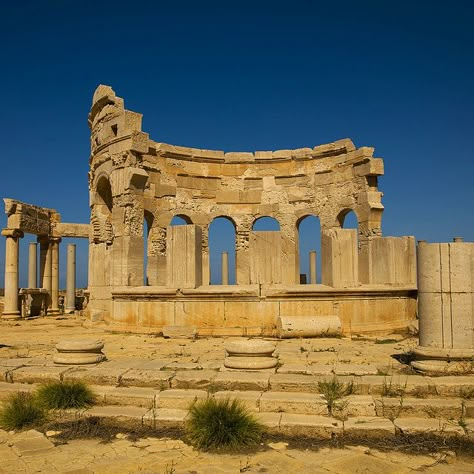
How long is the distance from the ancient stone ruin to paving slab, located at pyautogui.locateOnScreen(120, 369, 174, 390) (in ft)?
11.7

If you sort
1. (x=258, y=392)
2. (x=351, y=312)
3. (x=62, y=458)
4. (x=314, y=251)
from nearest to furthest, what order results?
(x=62, y=458) < (x=258, y=392) < (x=351, y=312) < (x=314, y=251)

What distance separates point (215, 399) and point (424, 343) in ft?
10.3

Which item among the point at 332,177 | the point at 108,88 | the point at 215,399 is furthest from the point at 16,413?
the point at 332,177

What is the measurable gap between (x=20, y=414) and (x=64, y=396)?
20.4 inches

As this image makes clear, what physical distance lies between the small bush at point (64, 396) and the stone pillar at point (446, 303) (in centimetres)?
412

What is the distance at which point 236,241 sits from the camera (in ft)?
59.2

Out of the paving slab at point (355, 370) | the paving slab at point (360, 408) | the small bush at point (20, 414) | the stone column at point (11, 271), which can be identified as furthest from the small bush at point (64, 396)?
the stone column at point (11, 271)

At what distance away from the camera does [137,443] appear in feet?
15.2

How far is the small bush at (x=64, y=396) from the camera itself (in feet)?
17.7

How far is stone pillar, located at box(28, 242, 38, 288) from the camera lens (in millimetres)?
24156

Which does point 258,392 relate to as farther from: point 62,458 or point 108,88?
point 108,88

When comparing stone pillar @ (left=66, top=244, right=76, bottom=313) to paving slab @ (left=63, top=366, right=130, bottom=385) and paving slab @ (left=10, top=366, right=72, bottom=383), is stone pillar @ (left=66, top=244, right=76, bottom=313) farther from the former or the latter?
paving slab @ (left=63, top=366, right=130, bottom=385)

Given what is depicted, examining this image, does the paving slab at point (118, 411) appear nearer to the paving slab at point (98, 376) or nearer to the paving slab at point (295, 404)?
the paving slab at point (98, 376)

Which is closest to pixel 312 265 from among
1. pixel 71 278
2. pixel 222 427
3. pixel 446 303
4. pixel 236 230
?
pixel 236 230
